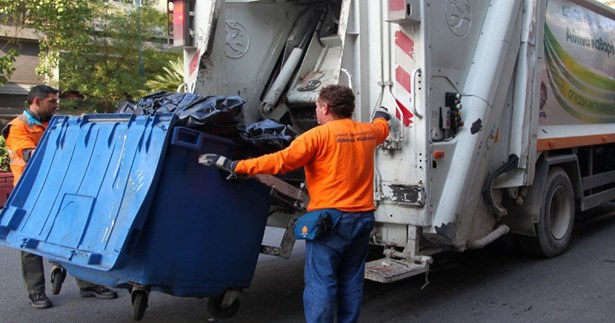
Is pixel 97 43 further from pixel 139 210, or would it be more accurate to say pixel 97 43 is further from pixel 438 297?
pixel 139 210

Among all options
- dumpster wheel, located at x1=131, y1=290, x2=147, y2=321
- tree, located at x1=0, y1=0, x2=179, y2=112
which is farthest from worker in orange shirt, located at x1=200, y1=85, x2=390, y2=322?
tree, located at x1=0, y1=0, x2=179, y2=112

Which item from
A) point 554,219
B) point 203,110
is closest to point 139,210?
point 203,110

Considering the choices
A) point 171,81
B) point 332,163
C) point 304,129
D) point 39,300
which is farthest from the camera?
point 171,81

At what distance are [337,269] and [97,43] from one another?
11.7 metres

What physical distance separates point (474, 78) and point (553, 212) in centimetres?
217

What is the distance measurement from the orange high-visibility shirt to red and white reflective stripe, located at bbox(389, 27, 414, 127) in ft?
2.69

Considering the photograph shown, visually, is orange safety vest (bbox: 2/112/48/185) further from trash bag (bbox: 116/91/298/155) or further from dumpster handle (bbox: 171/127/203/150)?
dumpster handle (bbox: 171/127/203/150)

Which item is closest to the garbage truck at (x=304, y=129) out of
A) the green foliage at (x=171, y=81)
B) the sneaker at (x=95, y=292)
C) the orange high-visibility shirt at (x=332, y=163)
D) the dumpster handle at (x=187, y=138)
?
the dumpster handle at (x=187, y=138)

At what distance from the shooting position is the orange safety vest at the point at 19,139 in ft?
14.1

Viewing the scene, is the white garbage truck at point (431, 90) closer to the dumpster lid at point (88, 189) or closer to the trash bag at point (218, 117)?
the trash bag at point (218, 117)

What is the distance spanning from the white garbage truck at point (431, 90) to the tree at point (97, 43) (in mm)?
8499

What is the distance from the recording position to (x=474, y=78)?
441 cm

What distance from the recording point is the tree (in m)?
12.3

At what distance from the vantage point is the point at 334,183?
3.20 metres
